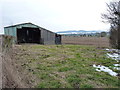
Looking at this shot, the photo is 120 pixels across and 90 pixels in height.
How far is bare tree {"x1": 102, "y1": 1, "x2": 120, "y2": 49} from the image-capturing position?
1011cm

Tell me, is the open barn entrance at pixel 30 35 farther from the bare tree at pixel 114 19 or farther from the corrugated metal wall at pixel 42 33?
the bare tree at pixel 114 19

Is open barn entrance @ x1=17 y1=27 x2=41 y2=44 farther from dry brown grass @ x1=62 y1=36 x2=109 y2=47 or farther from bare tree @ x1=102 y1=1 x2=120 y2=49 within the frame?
bare tree @ x1=102 y1=1 x2=120 y2=49

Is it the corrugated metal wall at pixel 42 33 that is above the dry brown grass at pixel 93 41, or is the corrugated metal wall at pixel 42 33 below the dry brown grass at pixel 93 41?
above

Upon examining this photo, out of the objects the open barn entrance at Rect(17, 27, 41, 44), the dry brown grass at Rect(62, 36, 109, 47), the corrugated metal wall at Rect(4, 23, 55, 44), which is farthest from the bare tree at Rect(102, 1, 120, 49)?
the open barn entrance at Rect(17, 27, 41, 44)

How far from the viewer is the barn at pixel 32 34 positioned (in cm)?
1587

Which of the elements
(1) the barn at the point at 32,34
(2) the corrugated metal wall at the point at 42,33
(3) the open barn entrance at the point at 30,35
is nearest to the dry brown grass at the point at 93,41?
(1) the barn at the point at 32,34

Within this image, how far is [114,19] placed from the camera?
10.5 m

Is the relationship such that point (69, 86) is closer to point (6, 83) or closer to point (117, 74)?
point (6, 83)

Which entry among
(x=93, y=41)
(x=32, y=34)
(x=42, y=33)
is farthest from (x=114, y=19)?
(x=32, y=34)

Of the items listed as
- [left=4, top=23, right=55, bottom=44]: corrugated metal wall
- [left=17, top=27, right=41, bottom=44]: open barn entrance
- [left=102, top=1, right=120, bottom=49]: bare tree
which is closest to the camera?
[left=102, top=1, right=120, bottom=49]: bare tree

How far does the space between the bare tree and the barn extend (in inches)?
322

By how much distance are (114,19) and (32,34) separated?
11824 millimetres

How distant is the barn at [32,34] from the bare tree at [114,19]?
8.19 meters

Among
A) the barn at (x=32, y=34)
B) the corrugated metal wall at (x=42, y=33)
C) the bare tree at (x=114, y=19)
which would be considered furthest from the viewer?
the barn at (x=32, y=34)
